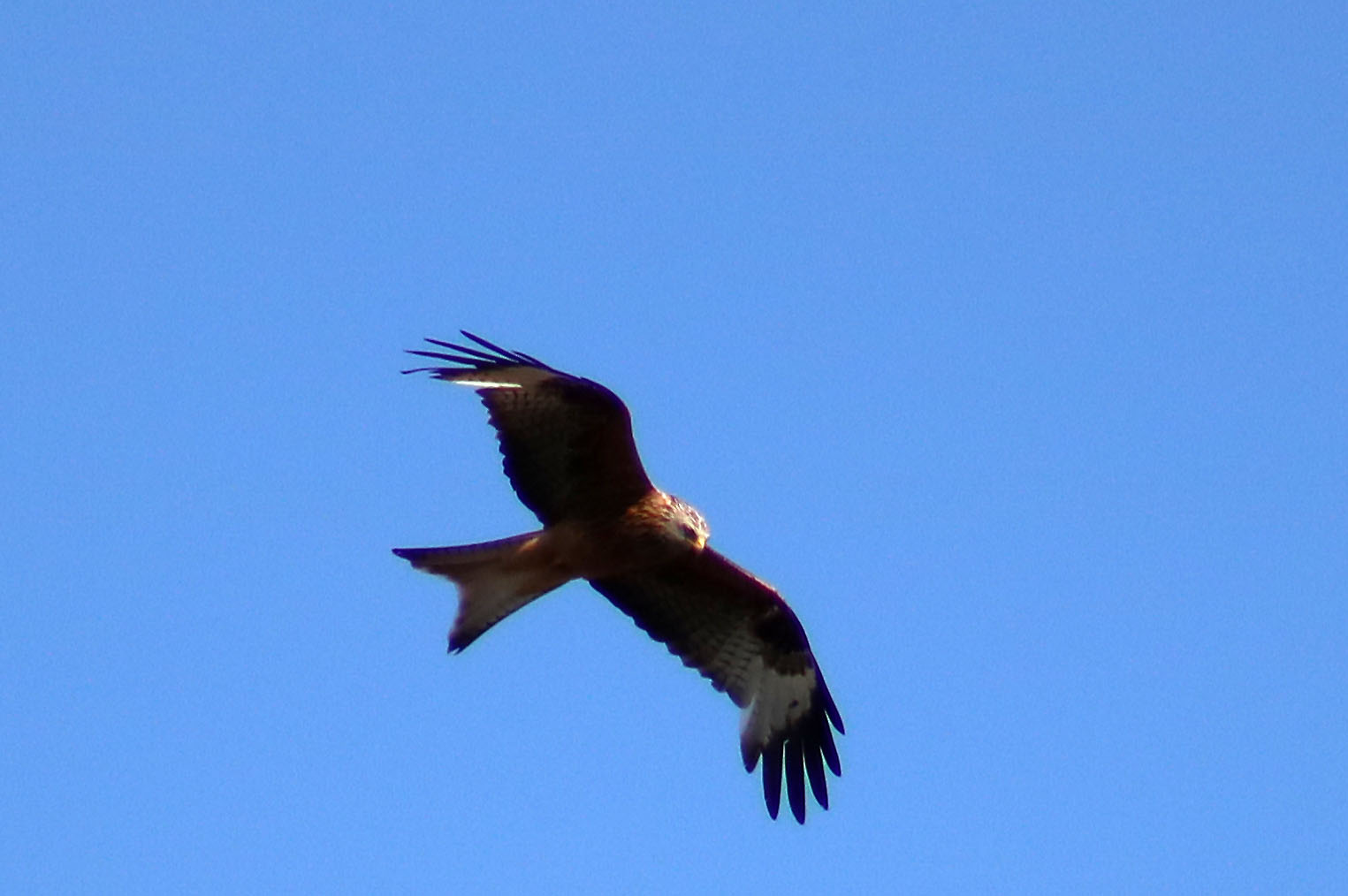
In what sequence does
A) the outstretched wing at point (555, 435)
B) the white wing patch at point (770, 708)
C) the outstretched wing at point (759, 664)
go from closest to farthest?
1. the outstretched wing at point (555, 435)
2. the outstretched wing at point (759, 664)
3. the white wing patch at point (770, 708)

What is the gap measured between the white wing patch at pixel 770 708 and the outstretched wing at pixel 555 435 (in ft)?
4.94

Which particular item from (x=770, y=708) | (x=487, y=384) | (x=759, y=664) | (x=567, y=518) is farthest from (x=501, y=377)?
(x=770, y=708)

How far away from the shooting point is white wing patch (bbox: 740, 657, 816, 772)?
31.3 feet

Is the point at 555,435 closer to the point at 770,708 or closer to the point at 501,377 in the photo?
the point at 501,377

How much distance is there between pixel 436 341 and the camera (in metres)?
8.34

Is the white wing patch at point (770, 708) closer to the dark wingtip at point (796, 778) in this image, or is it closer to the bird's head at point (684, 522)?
the dark wingtip at point (796, 778)

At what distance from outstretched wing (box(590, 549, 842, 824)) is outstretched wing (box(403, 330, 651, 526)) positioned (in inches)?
31.4

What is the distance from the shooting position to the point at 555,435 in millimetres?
8547

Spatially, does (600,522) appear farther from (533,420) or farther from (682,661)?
(682,661)

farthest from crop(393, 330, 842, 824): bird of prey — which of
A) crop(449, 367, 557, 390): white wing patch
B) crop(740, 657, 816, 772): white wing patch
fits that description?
crop(740, 657, 816, 772): white wing patch

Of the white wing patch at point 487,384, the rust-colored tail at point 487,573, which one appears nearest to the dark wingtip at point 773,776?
the rust-colored tail at point 487,573

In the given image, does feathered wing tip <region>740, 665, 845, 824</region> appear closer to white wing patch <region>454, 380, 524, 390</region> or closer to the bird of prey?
the bird of prey

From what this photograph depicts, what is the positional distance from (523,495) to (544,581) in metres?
0.42

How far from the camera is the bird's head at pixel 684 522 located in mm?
8570
